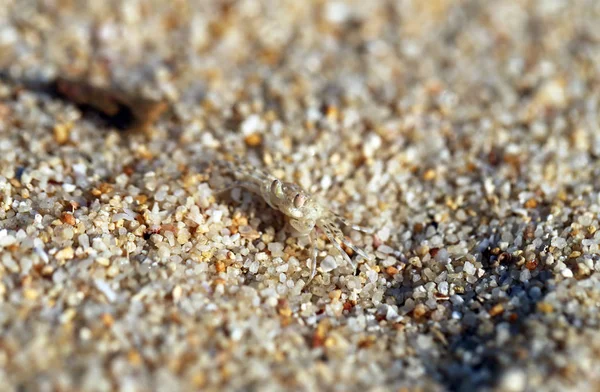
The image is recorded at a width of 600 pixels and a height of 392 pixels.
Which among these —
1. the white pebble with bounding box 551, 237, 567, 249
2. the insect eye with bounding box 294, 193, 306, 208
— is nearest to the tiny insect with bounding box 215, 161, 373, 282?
the insect eye with bounding box 294, 193, 306, 208

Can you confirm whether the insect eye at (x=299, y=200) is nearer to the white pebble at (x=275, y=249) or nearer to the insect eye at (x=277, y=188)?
the insect eye at (x=277, y=188)

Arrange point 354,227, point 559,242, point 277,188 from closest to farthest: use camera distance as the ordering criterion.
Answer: point 559,242
point 277,188
point 354,227

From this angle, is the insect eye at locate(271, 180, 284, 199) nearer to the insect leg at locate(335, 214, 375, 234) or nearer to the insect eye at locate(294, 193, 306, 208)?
the insect eye at locate(294, 193, 306, 208)

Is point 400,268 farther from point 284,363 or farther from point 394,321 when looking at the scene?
point 284,363

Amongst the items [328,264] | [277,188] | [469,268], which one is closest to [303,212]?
[277,188]

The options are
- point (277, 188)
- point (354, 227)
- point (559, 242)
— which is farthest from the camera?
point (354, 227)

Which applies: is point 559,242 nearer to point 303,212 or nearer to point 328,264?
point 328,264

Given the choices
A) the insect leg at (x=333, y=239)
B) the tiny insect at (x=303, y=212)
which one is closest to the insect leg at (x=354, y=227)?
the tiny insect at (x=303, y=212)

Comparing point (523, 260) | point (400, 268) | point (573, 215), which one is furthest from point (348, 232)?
point (573, 215)
